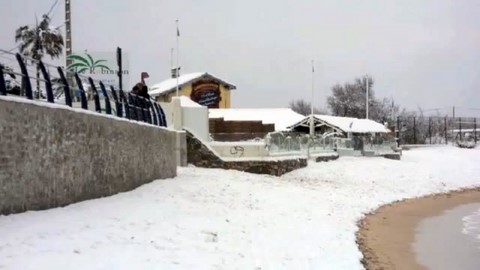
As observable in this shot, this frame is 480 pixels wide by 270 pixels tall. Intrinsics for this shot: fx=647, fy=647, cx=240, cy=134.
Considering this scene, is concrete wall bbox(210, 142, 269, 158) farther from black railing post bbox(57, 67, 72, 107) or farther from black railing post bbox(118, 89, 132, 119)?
black railing post bbox(57, 67, 72, 107)

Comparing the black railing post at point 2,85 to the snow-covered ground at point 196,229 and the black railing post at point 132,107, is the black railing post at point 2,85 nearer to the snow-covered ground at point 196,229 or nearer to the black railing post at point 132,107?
the snow-covered ground at point 196,229

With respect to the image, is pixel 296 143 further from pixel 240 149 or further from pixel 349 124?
pixel 349 124

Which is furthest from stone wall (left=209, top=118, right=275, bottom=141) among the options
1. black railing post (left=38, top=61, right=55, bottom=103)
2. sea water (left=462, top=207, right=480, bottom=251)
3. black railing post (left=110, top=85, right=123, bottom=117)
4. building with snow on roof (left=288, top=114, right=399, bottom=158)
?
black railing post (left=38, top=61, right=55, bottom=103)

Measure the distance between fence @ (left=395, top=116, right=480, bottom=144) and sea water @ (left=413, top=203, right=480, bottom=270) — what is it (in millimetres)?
55822

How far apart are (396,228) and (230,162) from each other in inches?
526

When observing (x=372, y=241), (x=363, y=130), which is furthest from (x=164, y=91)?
(x=372, y=241)

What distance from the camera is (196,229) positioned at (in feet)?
42.0

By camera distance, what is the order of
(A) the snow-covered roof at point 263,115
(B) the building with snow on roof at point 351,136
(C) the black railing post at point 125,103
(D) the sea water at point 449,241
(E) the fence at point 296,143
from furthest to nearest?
(A) the snow-covered roof at point 263,115 < (B) the building with snow on roof at point 351,136 < (E) the fence at point 296,143 < (C) the black railing post at point 125,103 < (D) the sea water at point 449,241

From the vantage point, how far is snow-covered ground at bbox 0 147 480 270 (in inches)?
365

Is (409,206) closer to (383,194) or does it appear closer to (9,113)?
(383,194)

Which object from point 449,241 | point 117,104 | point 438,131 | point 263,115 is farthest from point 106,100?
point 438,131

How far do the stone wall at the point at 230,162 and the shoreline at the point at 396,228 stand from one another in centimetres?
716

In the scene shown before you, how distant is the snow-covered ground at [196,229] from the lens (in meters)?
9.28

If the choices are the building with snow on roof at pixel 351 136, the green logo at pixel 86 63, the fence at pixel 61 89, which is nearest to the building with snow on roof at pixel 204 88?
the building with snow on roof at pixel 351 136
